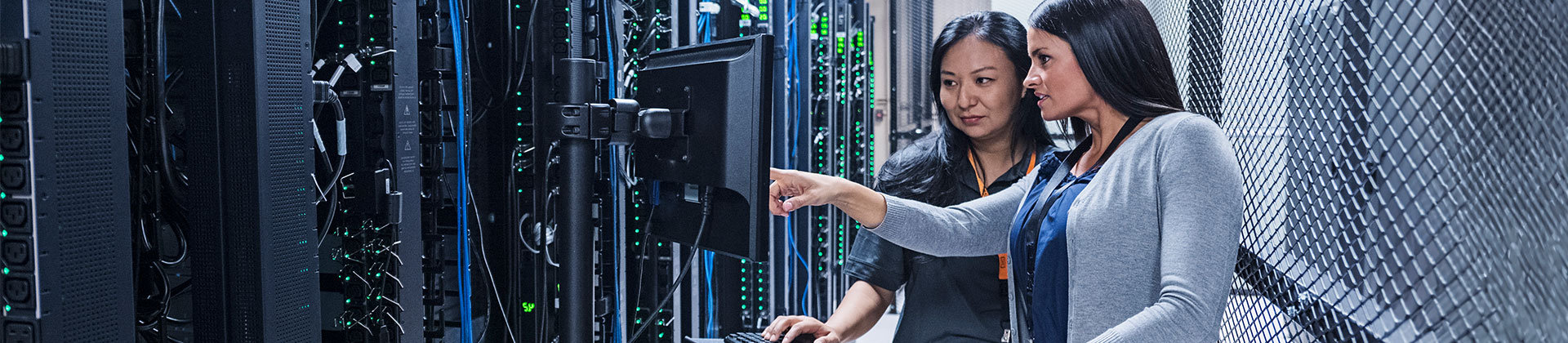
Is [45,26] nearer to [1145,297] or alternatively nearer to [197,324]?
[197,324]

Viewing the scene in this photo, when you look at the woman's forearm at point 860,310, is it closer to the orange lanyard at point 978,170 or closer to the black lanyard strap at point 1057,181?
the orange lanyard at point 978,170

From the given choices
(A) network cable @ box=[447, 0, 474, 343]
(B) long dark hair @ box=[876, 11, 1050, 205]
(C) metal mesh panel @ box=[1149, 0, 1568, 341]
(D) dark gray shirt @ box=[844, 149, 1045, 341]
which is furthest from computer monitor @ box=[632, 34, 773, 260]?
(A) network cable @ box=[447, 0, 474, 343]

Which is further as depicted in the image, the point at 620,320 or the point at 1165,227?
the point at 620,320

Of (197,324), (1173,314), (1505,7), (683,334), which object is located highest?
(1505,7)

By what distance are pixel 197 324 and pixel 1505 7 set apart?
7.94ft

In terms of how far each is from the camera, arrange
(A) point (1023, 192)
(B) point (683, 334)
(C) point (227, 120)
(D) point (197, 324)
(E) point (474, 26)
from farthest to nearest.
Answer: (B) point (683, 334)
(E) point (474, 26)
(D) point (197, 324)
(C) point (227, 120)
(A) point (1023, 192)

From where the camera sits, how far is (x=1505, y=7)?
1094 millimetres

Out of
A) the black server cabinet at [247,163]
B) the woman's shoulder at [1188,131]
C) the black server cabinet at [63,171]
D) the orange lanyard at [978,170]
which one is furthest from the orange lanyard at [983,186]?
the black server cabinet at [63,171]

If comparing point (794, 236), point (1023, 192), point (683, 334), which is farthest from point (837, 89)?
point (1023, 192)

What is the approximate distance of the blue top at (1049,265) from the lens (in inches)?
55.8

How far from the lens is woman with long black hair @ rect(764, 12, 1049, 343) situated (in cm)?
198

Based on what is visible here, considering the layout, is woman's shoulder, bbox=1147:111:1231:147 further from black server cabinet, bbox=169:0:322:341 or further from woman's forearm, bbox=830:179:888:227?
black server cabinet, bbox=169:0:322:341

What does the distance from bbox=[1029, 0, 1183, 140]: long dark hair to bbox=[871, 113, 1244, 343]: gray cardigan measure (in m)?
0.07

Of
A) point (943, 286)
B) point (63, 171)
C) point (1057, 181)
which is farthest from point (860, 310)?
point (63, 171)
